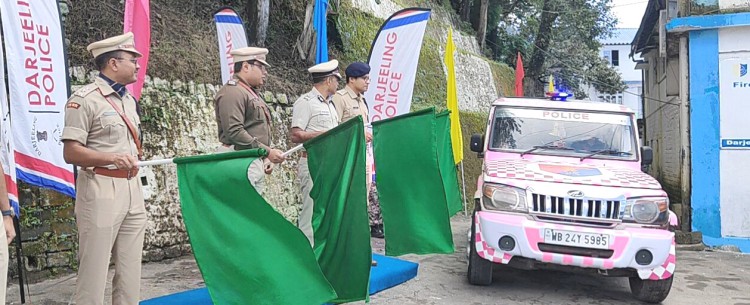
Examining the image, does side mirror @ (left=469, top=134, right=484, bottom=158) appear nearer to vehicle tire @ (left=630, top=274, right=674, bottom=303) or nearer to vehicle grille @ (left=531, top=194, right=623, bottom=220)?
vehicle grille @ (left=531, top=194, right=623, bottom=220)

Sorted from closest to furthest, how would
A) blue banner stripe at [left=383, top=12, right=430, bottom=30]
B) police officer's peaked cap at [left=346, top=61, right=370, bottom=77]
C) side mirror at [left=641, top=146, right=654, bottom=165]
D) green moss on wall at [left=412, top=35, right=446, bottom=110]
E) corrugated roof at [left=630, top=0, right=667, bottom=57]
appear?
police officer's peaked cap at [left=346, top=61, right=370, bottom=77] → side mirror at [left=641, top=146, right=654, bottom=165] → blue banner stripe at [left=383, top=12, right=430, bottom=30] → corrugated roof at [left=630, top=0, right=667, bottom=57] → green moss on wall at [left=412, top=35, right=446, bottom=110]

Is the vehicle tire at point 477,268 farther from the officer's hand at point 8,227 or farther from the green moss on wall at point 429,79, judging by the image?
the green moss on wall at point 429,79

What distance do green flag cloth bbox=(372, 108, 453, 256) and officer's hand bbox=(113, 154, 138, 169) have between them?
2.28 m

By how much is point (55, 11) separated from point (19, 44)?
39cm

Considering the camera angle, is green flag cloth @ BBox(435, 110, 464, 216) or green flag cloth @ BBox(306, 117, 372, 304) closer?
green flag cloth @ BBox(306, 117, 372, 304)

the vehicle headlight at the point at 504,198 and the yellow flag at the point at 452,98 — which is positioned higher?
the yellow flag at the point at 452,98

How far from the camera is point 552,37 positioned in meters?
27.2

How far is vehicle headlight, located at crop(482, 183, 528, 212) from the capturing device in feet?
18.7

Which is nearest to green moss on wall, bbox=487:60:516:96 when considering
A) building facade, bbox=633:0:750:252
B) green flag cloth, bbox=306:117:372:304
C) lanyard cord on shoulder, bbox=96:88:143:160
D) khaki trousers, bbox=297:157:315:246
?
building facade, bbox=633:0:750:252

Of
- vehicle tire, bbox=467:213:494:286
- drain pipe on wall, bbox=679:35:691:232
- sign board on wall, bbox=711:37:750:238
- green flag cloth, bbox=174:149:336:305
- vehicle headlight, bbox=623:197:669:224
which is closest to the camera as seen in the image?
green flag cloth, bbox=174:149:336:305

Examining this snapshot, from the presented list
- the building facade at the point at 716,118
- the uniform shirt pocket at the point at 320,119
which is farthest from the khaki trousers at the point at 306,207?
the building facade at the point at 716,118

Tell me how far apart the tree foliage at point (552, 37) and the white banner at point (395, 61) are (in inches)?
664

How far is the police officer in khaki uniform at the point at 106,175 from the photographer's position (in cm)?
376

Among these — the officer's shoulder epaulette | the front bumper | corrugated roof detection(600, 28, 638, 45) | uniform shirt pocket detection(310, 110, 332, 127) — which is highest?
corrugated roof detection(600, 28, 638, 45)
